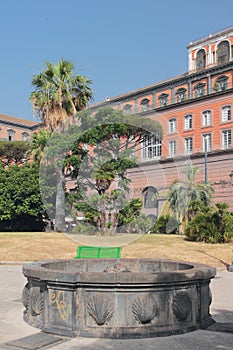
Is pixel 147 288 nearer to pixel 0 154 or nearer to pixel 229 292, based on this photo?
pixel 229 292

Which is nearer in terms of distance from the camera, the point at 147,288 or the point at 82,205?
the point at 147,288

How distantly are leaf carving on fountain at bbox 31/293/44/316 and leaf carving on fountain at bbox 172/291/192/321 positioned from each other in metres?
2.28

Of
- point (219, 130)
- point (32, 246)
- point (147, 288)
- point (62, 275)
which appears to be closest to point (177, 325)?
point (147, 288)

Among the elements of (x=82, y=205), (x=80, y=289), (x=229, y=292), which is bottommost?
(x=229, y=292)

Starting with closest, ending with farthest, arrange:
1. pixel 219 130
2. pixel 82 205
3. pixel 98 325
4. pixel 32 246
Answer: pixel 98 325 < pixel 82 205 < pixel 32 246 < pixel 219 130

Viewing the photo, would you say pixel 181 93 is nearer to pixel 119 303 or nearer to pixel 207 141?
pixel 207 141

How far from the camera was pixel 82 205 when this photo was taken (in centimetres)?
1448

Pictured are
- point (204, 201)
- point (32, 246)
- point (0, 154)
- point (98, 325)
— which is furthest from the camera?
point (0, 154)

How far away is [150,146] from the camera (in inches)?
476

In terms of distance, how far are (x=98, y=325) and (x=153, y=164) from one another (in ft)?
19.5

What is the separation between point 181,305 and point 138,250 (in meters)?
14.8

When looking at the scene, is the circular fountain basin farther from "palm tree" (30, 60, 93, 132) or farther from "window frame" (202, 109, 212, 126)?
"window frame" (202, 109, 212, 126)

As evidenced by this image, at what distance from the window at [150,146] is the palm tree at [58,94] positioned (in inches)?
750

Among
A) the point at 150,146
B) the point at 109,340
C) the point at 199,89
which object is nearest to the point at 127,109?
the point at 150,146
